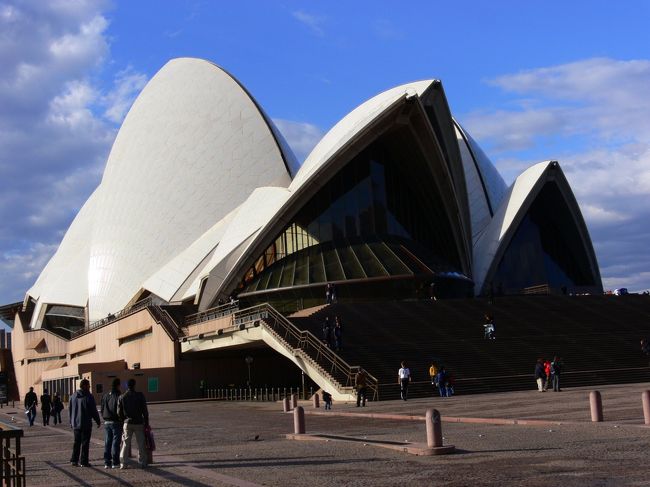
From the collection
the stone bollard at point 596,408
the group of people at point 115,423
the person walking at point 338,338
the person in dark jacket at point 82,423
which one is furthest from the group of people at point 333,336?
the person in dark jacket at point 82,423

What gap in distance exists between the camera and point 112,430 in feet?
38.0

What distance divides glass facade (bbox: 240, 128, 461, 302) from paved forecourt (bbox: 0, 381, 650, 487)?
63.5 ft

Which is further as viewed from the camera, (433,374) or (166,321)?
(166,321)

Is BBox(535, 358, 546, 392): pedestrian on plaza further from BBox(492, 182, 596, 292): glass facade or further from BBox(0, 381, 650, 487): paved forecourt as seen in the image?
BBox(492, 182, 596, 292): glass facade

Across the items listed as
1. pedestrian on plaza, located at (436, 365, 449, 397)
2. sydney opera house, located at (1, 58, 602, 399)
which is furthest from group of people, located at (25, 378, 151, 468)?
sydney opera house, located at (1, 58, 602, 399)

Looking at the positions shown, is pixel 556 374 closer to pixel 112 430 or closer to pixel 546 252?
pixel 112 430

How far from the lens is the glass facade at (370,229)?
38188mm

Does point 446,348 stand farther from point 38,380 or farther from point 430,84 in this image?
point 38,380

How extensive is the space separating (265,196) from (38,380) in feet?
100

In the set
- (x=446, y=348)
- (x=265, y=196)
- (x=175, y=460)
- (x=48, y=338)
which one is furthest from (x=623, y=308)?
(x=48, y=338)

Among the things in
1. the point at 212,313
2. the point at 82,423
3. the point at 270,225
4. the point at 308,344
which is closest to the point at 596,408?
the point at 82,423

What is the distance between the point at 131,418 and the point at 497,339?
1924cm

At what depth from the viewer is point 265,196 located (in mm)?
42031

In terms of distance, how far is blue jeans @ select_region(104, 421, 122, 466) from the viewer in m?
11.5
